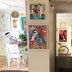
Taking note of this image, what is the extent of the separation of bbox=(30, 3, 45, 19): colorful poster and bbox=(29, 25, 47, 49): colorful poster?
0.56 ft

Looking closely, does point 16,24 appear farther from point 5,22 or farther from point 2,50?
point 2,50

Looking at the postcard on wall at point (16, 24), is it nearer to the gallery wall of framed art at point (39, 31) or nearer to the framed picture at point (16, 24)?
the framed picture at point (16, 24)

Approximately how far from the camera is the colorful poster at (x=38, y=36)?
5.62 ft

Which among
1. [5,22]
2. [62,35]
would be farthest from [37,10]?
[5,22]

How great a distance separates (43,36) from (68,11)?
1.31m

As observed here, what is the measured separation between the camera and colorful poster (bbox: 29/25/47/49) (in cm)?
171

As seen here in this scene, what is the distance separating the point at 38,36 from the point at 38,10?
40 centimetres

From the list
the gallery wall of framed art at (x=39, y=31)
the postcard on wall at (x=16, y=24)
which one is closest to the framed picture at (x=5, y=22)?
the postcard on wall at (x=16, y=24)

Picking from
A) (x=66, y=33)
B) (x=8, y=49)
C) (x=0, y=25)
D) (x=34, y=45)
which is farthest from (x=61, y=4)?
(x=0, y=25)

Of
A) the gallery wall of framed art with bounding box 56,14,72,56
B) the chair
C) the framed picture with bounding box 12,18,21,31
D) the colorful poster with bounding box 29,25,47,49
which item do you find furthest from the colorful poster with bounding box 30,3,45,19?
the framed picture with bounding box 12,18,21,31

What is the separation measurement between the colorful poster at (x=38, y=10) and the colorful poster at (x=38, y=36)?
172 mm

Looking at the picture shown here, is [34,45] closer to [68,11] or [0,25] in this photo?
[68,11]

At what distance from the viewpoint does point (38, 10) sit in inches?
66.6

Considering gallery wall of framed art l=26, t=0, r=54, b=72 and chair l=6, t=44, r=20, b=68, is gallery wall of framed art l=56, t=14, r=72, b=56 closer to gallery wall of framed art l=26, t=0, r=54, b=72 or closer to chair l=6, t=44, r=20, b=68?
gallery wall of framed art l=26, t=0, r=54, b=72
